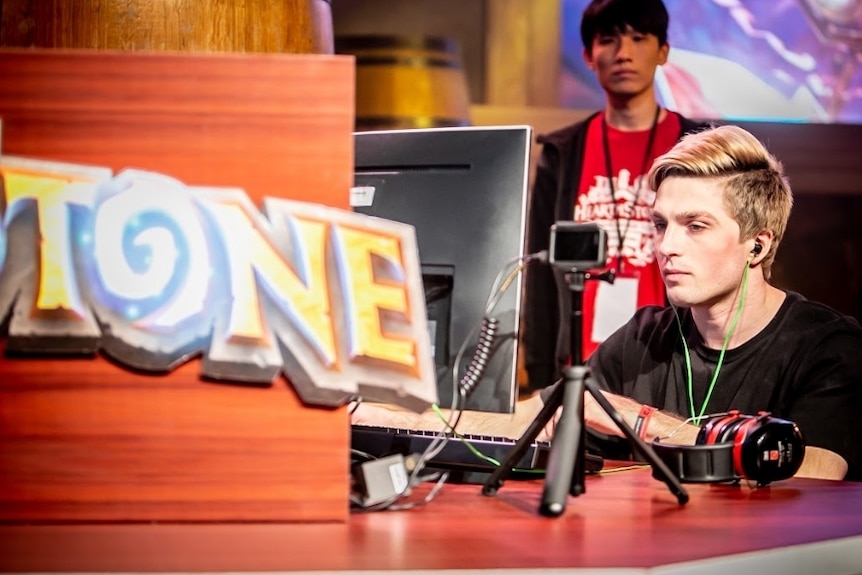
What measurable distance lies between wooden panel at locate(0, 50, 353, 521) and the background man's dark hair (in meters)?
2.00

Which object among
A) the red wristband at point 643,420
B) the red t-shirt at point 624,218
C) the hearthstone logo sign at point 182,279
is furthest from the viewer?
the red t-shirt at point 624,218

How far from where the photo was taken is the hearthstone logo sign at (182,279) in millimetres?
1073

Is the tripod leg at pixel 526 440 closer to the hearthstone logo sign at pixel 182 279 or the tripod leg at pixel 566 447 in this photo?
the tripod leg at pixel 566 447

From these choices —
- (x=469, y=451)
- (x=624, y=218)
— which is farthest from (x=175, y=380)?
(x=624, y=218)

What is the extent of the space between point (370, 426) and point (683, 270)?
24.7 inches

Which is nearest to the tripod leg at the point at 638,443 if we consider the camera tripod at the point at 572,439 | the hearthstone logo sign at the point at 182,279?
A: the camera tripod at the point at 572,439

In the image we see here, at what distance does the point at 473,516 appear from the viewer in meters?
1.14

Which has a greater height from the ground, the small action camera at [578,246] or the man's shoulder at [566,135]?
the man's shoulder at [566,135]

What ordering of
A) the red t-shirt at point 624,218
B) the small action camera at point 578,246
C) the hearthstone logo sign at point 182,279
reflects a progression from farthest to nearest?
the red t-shirt at point 624,218
the small action camera at point 578,246
the hearthstone logo sign at point 182,279

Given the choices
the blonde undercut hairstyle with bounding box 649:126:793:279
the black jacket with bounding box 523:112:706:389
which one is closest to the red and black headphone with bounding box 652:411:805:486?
the blonde undercut hairstyle with bounding box 649:126:793:279

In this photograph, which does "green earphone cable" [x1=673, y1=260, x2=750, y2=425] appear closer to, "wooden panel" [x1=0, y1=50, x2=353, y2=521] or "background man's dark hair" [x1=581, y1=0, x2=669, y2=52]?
"wooden panel" [x1=0, y1=50, x2=353, y2=521]

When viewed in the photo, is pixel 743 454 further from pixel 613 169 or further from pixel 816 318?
pixel 613 169

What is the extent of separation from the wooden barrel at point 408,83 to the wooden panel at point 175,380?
227 cm

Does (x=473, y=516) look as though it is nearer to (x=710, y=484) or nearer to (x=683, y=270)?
(x=710, y=484)
